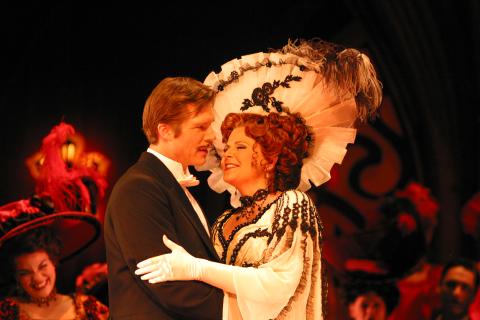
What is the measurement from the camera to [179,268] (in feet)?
10.0

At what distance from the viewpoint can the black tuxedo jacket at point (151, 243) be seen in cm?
308

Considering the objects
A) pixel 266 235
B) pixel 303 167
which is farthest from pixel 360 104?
pixel 266 235

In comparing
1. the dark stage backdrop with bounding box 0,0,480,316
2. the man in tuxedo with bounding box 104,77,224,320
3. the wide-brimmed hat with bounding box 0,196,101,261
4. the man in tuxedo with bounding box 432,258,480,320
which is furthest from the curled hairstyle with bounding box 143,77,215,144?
the man in tuxedo with bounding box 432,258,480,320

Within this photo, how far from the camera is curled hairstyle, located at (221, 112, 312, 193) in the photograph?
3488mm

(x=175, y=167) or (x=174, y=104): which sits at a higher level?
(x=174, y=104)

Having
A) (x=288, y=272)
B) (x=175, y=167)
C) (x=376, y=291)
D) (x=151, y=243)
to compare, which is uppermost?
(x=175, y=167)

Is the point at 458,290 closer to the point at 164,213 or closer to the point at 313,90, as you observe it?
the point at 313,90

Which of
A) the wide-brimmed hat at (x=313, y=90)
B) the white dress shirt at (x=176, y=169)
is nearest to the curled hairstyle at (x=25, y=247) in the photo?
the wide-brimmed hat at (x=313, y=90)

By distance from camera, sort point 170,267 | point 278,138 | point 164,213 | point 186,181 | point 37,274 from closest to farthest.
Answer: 1. point 170,267
2. point 164,213
3. point 186,181
4. point 278,138
5. point 37,274

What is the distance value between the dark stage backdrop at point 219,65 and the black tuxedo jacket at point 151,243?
5.96 ft

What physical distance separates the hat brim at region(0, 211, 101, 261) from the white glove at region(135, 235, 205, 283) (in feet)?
7.01

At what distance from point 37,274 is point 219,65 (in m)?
1.63

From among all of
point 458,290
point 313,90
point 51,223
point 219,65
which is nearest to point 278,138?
point 313,90

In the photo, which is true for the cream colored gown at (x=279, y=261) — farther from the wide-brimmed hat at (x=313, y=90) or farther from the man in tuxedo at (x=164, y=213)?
the wide-brimmed hat at (x=313, y=90)
